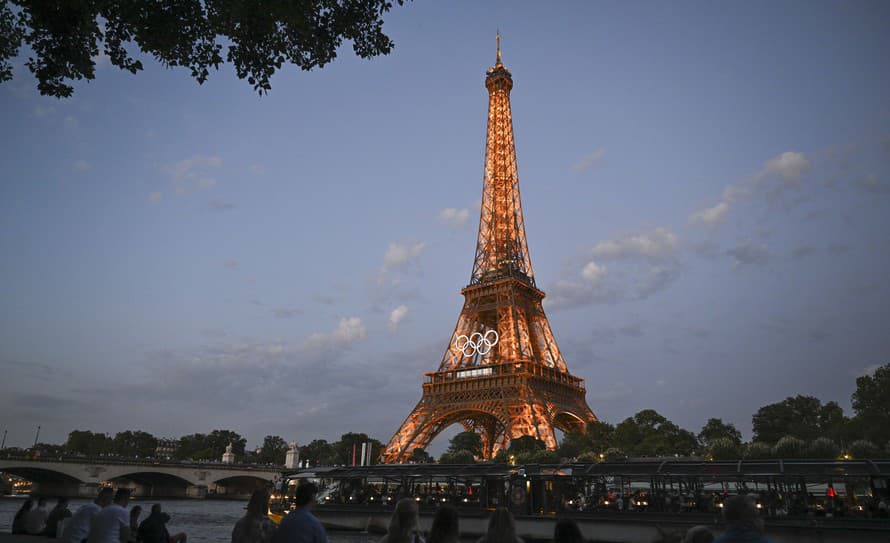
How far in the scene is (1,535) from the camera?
1155cm

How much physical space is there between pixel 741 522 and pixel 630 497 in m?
26.3

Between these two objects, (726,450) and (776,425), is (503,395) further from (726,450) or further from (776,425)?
(776,425)

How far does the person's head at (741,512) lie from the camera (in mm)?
4731

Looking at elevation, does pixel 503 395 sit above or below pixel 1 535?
above

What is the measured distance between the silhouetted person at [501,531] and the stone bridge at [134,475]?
5207 cm

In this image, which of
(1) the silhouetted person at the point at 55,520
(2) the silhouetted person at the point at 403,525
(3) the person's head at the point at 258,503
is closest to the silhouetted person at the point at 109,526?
(3) the person's head at the point at 258,503

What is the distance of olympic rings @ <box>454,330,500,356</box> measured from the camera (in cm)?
6263

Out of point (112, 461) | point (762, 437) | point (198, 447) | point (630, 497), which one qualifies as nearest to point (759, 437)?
point (762, 437)

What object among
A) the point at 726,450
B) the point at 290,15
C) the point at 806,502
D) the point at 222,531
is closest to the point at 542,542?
the point at 806,502

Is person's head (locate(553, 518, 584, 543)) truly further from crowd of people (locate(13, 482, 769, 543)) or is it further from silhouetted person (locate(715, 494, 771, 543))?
A: silhouetted person (locate(715, 494, 771, 543))

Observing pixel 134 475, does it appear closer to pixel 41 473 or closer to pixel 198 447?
pixel 41 473

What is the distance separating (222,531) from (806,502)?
2954 centimetres

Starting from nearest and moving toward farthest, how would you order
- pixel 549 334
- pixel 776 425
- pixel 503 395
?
pixel 503 395 < pixel 549 334 < pixel 776 425

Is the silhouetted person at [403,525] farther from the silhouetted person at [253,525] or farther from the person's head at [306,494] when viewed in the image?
the silhouetted person at [253,525]
